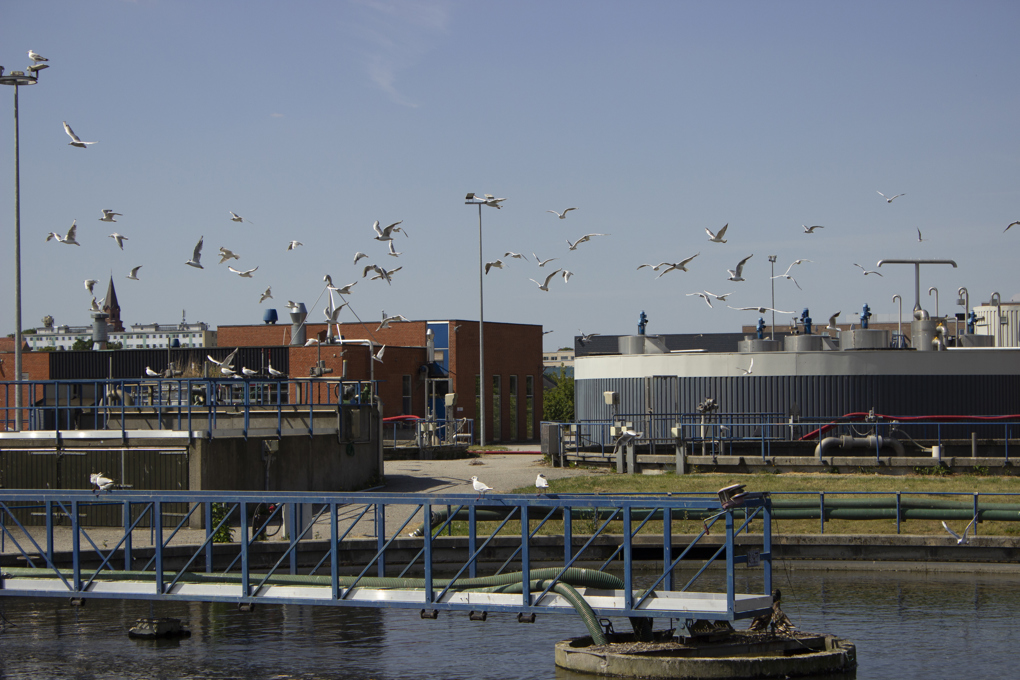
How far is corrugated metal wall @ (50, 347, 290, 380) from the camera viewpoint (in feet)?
168

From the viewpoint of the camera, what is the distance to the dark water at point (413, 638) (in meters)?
14.8

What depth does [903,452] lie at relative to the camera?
1257 inches

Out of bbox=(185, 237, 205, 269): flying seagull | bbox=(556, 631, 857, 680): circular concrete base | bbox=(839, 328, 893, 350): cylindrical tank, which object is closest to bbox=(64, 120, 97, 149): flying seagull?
bbox=(185, 237, 205, 269): flying seagull

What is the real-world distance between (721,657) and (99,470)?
16.1 metres

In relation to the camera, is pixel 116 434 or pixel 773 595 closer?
pixel 773 595

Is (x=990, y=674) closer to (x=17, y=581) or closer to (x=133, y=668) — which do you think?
(x=133, y=668)

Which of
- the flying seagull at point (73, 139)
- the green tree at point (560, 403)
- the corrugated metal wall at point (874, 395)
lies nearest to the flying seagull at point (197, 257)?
the flying seagull at point (73, 139)

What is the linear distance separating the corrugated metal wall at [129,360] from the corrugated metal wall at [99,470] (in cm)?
2510

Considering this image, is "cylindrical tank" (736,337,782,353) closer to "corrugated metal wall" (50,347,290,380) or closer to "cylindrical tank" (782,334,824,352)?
"cylindrical tank" (782,334,824,352)

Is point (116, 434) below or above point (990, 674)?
above

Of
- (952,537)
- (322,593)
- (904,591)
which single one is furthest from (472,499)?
(952,537)

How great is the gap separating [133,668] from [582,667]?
6.07m

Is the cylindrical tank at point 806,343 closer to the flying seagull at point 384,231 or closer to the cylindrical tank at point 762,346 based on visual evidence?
the cylindrical tank at point 762,346

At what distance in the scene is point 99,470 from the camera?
80.9 feet
